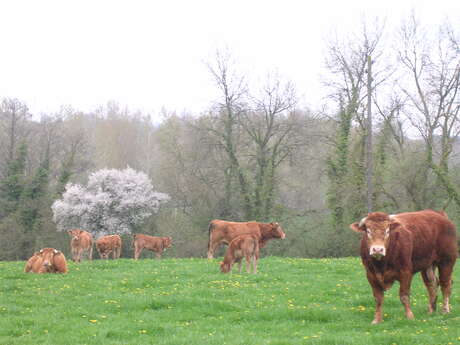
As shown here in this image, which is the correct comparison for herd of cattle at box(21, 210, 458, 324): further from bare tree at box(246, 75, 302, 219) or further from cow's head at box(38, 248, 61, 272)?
bare tree at box(246, 75, 302, 219)

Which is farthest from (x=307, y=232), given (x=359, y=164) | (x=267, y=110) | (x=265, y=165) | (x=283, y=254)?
(x=267, y=110)

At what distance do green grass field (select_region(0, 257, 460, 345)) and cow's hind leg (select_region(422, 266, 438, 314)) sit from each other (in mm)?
215

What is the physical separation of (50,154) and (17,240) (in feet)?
41.7

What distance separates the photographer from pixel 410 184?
34.7 m

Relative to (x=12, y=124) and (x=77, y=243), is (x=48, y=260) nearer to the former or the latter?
(x=77, y=243)

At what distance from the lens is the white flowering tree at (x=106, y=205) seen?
44.5 m

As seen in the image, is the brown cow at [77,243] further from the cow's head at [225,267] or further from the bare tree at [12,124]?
the bare tree at [12,124]

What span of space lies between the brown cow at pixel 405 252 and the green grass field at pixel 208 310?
20.4 inches

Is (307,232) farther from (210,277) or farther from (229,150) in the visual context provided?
(210,277)

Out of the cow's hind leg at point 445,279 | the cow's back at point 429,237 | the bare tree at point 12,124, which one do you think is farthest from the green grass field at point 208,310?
the bare tree at point 12,124

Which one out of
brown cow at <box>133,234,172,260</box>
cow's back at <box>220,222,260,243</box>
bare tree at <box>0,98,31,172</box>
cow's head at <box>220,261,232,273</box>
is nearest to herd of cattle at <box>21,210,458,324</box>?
cow's head at <box>220,261,232,273</box>

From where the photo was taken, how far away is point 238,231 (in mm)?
22609

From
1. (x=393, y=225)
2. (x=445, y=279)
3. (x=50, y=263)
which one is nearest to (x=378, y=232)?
(x=393, y=225)

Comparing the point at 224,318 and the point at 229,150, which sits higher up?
the point at 229,150
